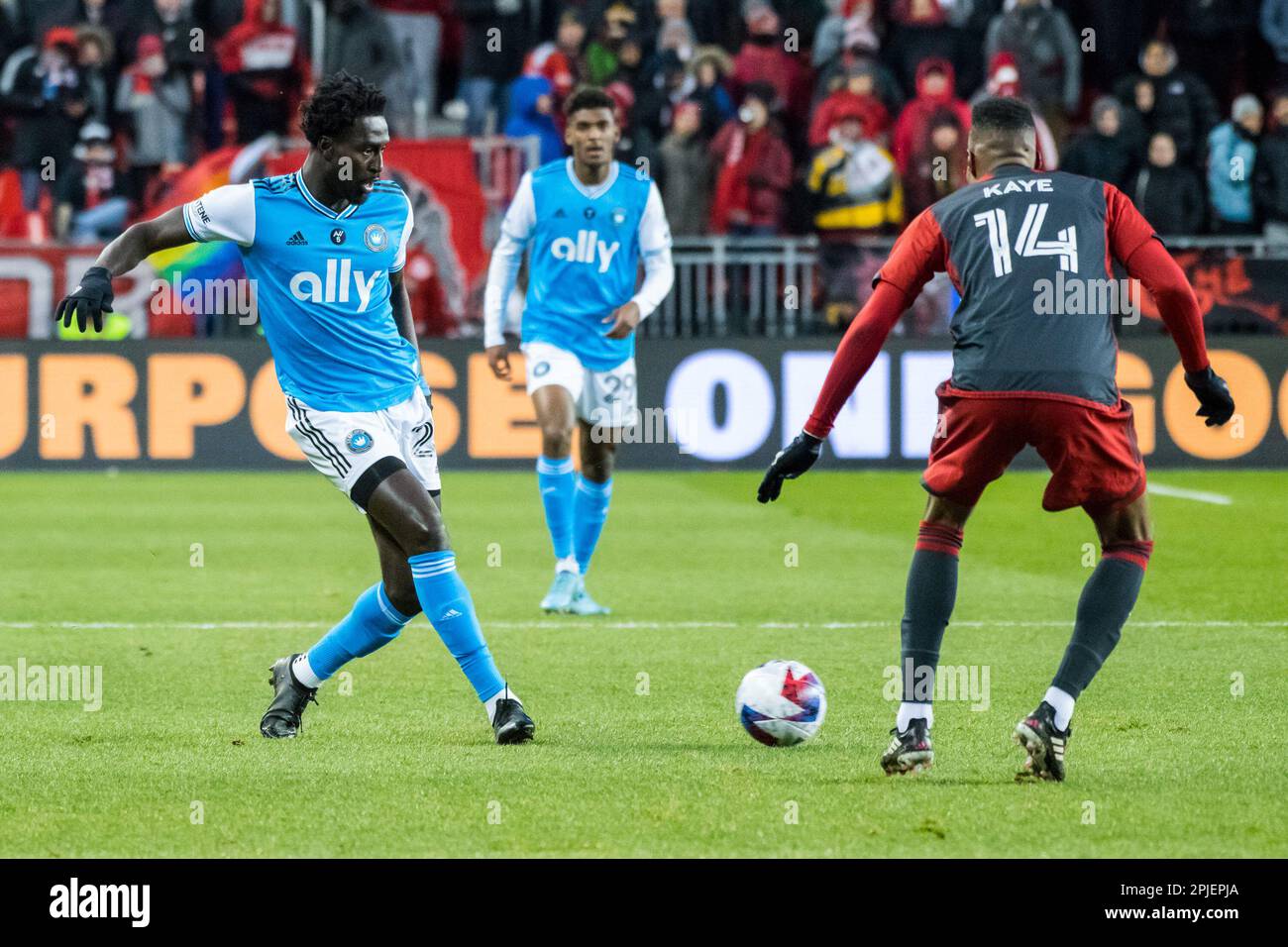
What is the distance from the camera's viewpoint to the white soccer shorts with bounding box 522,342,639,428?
10.3 m

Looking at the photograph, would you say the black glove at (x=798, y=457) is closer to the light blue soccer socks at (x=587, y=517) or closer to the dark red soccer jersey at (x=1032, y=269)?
the dark red soccer jersey at (x=1032, y=269)

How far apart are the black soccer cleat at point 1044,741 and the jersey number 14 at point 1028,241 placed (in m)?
1.23

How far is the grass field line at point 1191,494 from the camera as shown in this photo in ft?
50.1

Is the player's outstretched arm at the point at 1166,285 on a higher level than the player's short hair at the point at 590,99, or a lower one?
lower

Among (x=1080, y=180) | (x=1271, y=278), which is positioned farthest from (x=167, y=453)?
(x=1080, y=180)

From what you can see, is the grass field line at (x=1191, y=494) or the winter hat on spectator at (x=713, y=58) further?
the winter hat on spectator at (x=713, y=58)

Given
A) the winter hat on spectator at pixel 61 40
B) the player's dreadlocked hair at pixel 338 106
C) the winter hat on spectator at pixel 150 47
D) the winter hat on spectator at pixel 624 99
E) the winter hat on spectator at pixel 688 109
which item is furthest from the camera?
the winter hat on spectator at pixel 150 47

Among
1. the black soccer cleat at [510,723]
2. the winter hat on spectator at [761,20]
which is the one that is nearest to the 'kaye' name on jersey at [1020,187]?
the black soccer cleat at [510,723]

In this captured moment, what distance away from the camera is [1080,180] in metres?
5.87

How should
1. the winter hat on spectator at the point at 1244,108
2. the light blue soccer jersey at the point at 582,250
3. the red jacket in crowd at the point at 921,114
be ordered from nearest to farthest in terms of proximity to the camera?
the light blue soccer jersey at the point at 582,250, the red jacket in crowd at the point at 921,114, the winter hat on spectator at the point at 1244,108

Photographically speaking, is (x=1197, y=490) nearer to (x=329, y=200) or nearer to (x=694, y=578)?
(x=694, y=578)

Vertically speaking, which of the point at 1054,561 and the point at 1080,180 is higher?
the point at 1080,180

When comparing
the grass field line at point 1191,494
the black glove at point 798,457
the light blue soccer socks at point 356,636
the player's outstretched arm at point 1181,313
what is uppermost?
the player's outstretched arm at point 1181,313

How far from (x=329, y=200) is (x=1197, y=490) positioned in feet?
35.6
